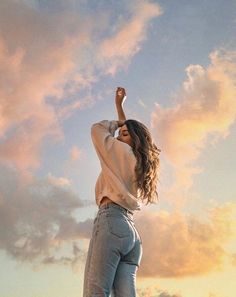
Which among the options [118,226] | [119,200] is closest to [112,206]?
[119,200]

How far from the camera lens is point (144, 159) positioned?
5.85 meters

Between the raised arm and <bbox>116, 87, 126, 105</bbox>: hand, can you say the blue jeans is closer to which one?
the raised arm

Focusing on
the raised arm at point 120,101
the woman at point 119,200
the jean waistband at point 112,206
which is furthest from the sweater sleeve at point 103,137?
the raised arm at point 120,101

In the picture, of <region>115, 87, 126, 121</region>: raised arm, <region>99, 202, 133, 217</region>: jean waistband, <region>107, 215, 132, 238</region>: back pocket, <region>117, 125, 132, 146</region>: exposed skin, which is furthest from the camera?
<region>115, 87, 126, 121</region>: raised arm

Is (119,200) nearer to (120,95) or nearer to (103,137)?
(103,137)

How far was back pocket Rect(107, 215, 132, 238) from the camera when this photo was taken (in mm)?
5262

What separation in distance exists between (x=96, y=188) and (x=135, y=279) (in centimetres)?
110

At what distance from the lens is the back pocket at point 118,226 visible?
5262 millimetres

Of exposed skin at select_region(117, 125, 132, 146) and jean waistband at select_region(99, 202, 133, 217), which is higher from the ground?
exposed skin at select_region(117, 125, 132, 146)

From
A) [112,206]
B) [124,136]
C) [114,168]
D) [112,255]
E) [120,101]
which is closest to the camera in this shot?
[112,255]

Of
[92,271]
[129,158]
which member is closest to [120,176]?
[129,158]

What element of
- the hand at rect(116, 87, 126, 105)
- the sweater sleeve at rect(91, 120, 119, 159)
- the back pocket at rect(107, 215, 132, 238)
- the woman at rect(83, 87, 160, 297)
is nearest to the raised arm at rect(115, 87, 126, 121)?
the hand at rect(116, 87, 126, 105)

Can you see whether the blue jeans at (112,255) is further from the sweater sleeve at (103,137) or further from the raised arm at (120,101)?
the raised arm at (120,101)

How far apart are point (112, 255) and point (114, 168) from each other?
101cm
